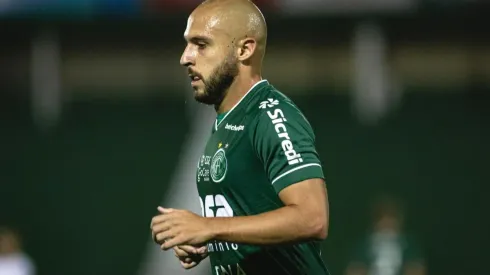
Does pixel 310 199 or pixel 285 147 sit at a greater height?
pixel 285 147

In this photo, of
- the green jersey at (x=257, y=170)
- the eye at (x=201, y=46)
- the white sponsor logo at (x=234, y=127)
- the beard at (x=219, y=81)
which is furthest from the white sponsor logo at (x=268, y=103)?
the eye at (x=201, y=46)

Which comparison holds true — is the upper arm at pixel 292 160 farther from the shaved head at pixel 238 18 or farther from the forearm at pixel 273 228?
the shaved head at pixel 238 18

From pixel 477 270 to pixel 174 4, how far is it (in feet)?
21.8

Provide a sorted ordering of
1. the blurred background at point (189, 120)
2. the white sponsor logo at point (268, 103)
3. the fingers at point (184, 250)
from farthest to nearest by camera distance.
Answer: the blurred background at point (189, 120), the white sponsor logo at point (268, 103), the fingers at point (184, 250)

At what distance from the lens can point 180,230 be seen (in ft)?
11.3

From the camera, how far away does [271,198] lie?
3799 millimetres

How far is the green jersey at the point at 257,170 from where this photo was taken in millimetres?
3592

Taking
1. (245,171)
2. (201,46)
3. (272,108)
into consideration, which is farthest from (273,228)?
(201,46)

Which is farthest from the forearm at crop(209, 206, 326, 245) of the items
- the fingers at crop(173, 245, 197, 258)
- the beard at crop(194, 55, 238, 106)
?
the beard at crop(194, 55, 238, 106)

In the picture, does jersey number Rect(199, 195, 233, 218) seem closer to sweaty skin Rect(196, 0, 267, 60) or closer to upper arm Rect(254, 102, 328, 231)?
upper arm Rect(254, 102, 328, 231)

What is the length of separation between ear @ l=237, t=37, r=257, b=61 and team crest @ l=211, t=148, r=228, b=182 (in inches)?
14.4

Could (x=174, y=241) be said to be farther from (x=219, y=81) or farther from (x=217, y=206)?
(x=219, y=81)

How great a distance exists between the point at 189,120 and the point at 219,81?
14.7 meters

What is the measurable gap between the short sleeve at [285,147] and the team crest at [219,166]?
19 centimetres
